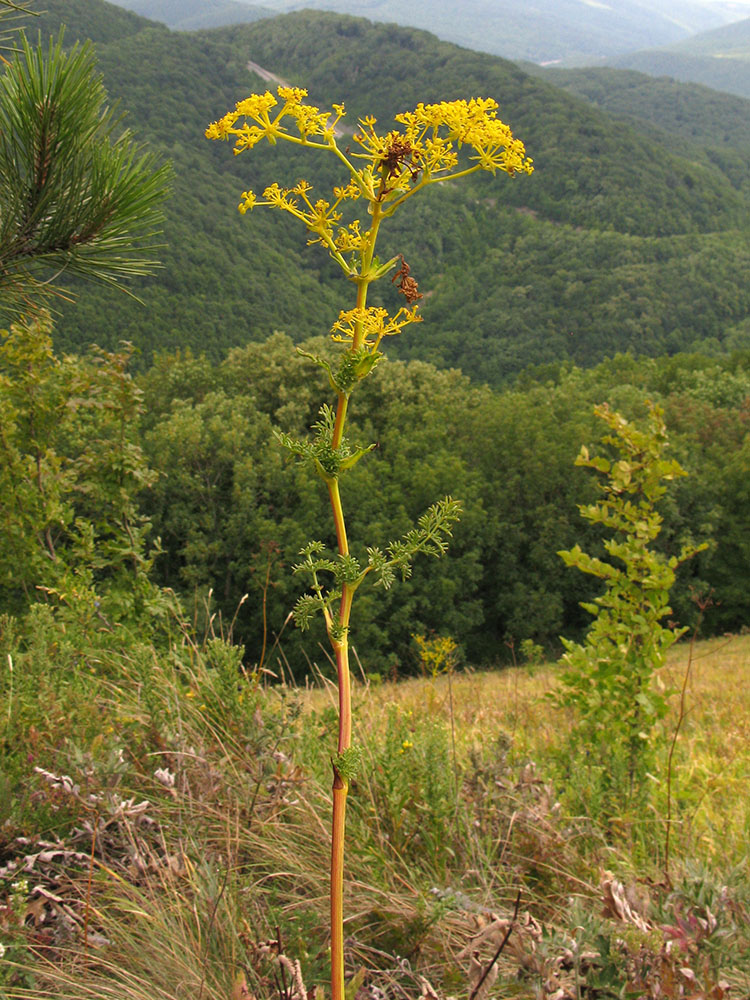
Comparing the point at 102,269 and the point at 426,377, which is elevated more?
the point at 102,269

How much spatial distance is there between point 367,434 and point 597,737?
22213 mm

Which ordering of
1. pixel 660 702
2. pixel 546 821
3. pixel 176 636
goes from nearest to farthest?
pixel 546 821
pixel 660 702
pixel 176 636

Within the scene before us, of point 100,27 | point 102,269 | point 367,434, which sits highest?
point 100,27

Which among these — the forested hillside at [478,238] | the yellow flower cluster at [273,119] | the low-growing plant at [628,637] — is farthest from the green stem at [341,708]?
the forested hillside at [478,238]

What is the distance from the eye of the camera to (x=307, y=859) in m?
2.09

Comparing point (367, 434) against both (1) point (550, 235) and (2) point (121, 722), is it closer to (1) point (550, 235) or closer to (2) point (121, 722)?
(2) point (121, 722)

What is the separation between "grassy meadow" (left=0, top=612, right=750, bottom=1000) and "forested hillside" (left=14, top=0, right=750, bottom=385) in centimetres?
4850

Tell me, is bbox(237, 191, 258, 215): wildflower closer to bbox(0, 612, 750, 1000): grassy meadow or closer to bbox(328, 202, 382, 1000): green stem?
bbox(328, 202, 382, 1000): green stem

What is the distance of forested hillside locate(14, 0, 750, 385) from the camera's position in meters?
67.9

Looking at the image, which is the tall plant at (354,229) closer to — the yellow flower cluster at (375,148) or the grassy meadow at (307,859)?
the yellow flower cluster at (375,148)

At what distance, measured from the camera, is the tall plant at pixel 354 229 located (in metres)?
1.06

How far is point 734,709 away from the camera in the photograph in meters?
4.88

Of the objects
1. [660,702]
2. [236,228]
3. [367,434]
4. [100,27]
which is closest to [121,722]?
[660,702]

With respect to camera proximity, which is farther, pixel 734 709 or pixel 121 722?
pixel 734 709
